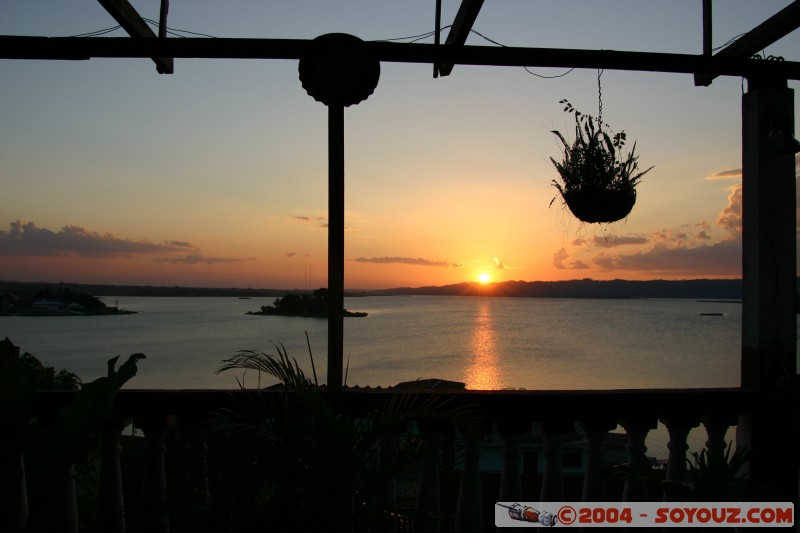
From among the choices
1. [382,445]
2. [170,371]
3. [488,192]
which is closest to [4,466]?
[382,445]

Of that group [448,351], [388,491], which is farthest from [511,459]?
[448,351]

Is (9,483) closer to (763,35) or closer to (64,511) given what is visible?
(64,511)

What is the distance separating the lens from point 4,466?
63.0 inches

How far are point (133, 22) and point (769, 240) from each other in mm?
3234

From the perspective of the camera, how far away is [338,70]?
2.16 meters

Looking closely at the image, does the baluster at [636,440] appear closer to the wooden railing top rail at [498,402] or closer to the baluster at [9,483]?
the wooden railing top rail at [498,402]

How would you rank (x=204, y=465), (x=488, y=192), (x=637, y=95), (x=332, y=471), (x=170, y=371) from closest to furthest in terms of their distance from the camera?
(x=332, y=471)
(x=204, y=465)
(x=637, y=95)
(x=488, y=192)
(x=170, y=371)

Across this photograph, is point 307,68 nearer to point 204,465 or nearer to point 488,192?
point 204,465

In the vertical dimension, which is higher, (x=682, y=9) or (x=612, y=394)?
(x=682, y=9)

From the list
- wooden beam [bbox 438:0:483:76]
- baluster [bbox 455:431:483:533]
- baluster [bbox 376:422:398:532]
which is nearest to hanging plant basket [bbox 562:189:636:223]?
wooden beam [bbox 438:0:483:76]

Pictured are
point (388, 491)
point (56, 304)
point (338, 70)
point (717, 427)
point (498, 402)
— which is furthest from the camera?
point (56, 304)

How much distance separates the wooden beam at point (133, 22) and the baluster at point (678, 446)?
9.36 ft

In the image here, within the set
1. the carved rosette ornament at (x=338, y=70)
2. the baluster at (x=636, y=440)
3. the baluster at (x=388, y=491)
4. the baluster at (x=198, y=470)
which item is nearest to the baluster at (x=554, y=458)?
the baluster at (x=636, y=440)

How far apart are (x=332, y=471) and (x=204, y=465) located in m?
0.46
